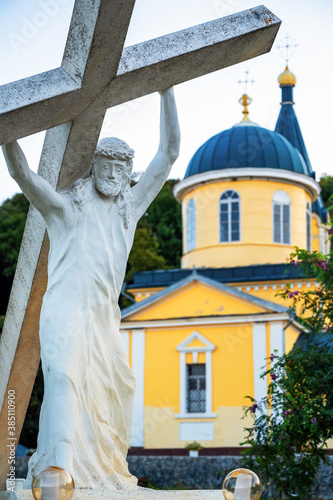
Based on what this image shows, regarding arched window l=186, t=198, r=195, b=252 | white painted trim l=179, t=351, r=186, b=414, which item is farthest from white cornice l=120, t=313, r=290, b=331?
arched window l=186, t=198, r=195, b=252

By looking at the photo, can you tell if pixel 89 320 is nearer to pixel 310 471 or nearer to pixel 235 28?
pixel 235 28

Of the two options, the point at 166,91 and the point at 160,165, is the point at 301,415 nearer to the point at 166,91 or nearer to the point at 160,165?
the point at 160,165

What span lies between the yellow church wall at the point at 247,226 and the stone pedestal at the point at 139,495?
2746 cm

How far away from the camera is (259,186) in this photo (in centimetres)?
3266

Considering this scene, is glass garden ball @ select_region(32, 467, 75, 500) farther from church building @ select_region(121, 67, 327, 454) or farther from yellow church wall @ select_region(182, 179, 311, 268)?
yellow church wall @ select_region(182, 179, 311, 268)

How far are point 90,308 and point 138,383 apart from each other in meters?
24.2

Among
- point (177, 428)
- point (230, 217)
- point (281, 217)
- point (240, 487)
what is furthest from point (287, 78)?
point (240, 487)

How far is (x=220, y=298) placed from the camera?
2914cm

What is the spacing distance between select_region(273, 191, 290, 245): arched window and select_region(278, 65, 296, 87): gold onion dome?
1723cm

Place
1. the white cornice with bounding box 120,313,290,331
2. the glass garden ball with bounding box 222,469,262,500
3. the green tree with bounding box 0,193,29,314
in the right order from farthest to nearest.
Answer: the green tree with bounding box 0,193,29,314
the white cornice with bounding box 120,313,290,331
the glass garden ball with bounding box 222,469,262,500

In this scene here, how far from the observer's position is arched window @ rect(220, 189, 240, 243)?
32.7 m

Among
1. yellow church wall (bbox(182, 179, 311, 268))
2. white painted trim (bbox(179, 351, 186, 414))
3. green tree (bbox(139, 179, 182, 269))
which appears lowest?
white painted trim (bbox(179, 351, 186, 414))

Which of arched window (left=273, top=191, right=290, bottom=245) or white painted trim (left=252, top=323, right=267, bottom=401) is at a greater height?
arched window (left=273, top=191, right=290, bottom=245)

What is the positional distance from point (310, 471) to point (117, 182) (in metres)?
7.44
